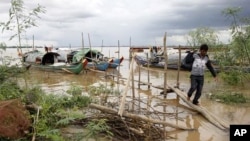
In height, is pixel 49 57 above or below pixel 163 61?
above

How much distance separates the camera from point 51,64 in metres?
22.3

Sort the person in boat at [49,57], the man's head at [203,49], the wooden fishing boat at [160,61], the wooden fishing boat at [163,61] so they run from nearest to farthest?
the man's head at [203,49]
the wooden fishing boat at [163,61]
the wooden fishing boat at [160,61]
the person in boat at [49,57]

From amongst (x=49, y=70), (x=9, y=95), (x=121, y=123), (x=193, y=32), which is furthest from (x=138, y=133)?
(x=193, y=32)

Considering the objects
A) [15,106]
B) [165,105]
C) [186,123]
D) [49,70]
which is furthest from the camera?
[49,70]

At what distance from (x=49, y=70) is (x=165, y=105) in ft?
43.0

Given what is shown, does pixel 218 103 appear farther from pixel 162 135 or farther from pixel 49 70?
pixel 49 70

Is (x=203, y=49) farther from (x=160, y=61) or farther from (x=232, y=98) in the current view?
(x=160, y=61)

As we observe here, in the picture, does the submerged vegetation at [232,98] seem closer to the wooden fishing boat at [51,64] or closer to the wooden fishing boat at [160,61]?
the wooden fishing boat at [160,61]

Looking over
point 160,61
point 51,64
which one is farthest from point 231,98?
point 51,64

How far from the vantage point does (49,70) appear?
2100cm

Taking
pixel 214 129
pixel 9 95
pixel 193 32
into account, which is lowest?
pixel 214 129

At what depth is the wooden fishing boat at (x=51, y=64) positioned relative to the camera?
19.4 metres

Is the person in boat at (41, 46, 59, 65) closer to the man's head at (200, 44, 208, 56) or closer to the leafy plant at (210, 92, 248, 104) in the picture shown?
the leafy plant at (210, 92, 248, 104)

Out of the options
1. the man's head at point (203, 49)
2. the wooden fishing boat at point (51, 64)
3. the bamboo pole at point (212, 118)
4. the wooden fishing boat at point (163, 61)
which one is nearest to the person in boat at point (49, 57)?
the wooden fishing boat at point (51, 64)
